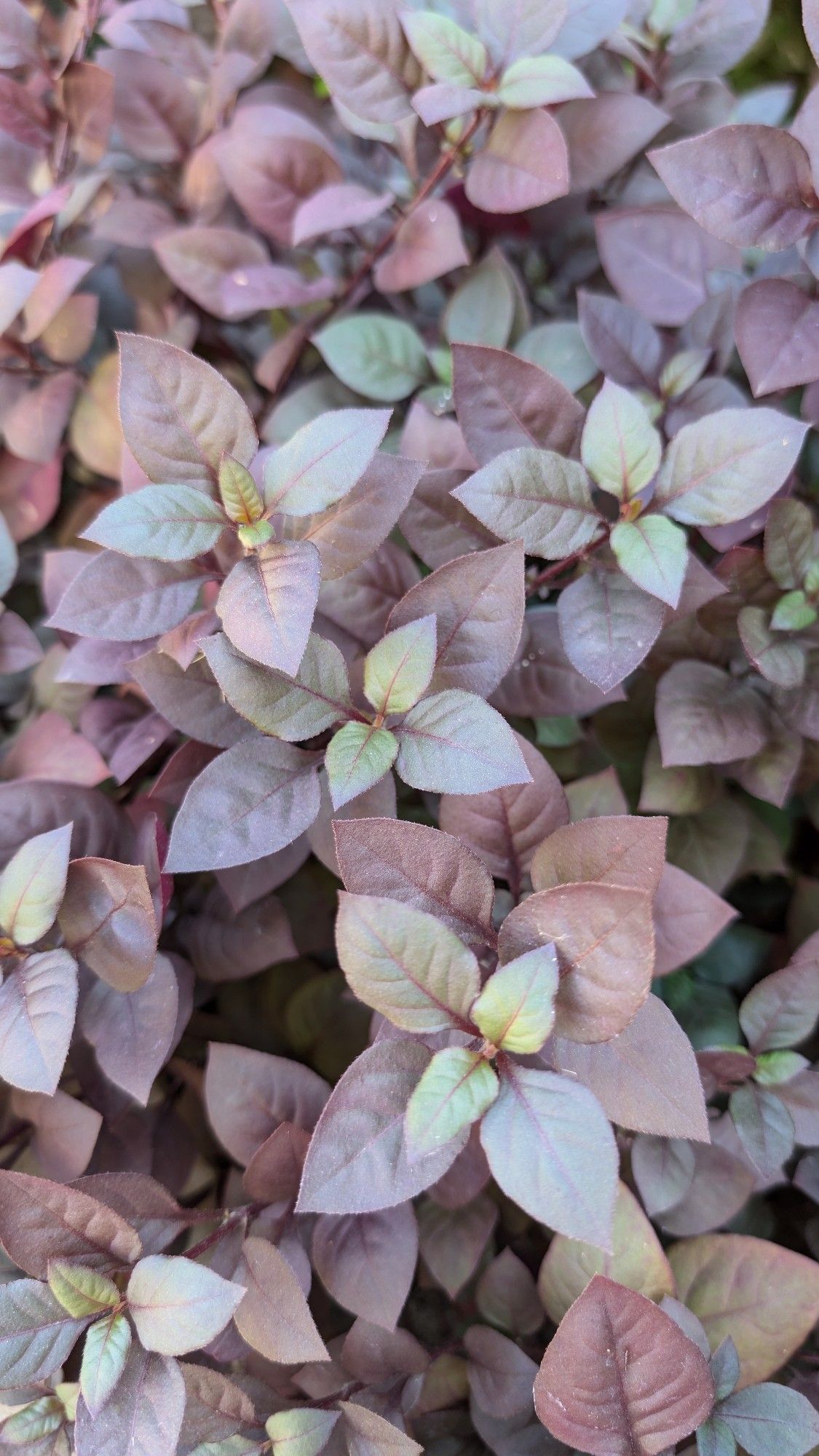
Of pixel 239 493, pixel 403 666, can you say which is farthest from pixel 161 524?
pixel 403 666

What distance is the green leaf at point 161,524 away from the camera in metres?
0.68

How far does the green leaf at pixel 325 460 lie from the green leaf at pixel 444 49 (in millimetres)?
377

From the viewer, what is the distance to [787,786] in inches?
35.0

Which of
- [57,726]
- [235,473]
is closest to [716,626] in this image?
[235,473]

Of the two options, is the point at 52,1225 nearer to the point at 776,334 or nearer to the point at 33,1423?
the point at 33,1423

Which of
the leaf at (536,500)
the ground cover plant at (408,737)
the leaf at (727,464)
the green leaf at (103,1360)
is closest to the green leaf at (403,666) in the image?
the ground cover plant at (408,737)

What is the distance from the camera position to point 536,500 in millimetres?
747

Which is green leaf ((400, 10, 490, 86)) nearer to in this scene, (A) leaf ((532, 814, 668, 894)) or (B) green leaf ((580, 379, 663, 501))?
(B) green leaf ((580, 379, 663, 501))

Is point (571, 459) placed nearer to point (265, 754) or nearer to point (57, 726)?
point (265, 754)

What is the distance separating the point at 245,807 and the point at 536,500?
0.31 meters

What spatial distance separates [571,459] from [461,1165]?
56 cm

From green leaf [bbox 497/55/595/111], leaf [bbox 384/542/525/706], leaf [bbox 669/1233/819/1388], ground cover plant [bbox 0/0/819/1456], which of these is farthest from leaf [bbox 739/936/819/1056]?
green leaf [bbox 497/55/595/111]

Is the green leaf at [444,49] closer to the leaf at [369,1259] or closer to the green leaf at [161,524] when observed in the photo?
the green leaf at [161,524]

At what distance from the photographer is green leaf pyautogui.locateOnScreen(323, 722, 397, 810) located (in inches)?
26.2
